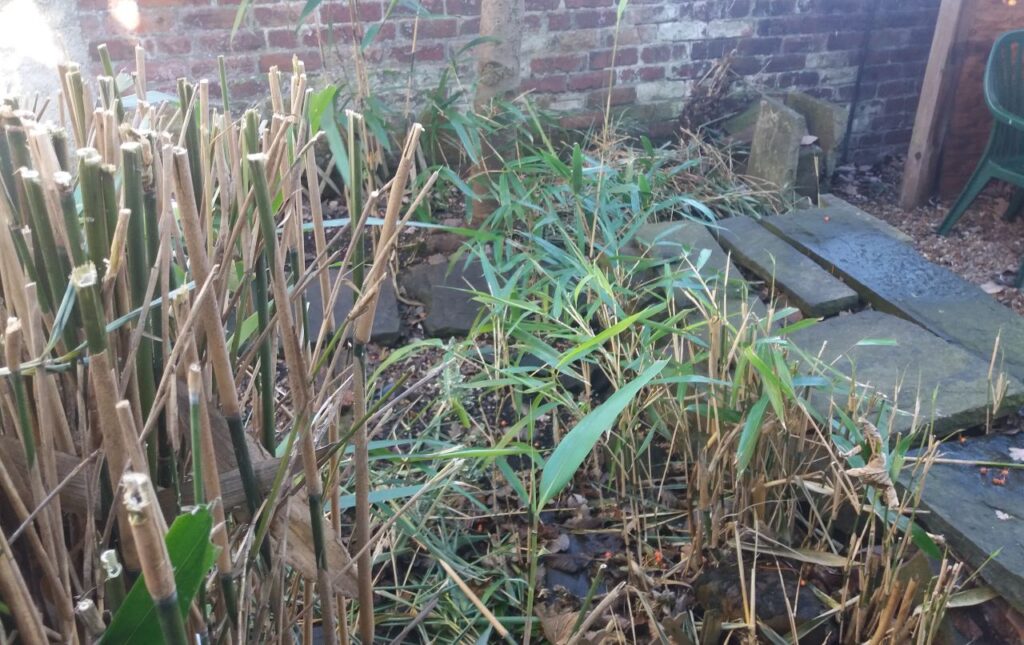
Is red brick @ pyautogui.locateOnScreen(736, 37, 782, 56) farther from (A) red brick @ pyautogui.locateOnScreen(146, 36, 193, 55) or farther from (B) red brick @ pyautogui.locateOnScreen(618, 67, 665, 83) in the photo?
(A) red brick @ pyautogui.locateOnScreen(146, 36, 193, 55)

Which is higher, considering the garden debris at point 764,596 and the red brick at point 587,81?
the red brick at point 587,81

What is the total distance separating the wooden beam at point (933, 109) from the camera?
11.6ft

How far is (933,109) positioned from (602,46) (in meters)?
1.50

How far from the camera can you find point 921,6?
4.26 m

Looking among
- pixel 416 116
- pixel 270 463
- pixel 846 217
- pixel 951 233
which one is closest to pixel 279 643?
pixel 270 463

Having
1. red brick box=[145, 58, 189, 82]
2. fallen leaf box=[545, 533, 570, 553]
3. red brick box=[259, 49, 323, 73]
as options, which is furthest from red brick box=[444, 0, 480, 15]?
fallen leaf box=[545, 533, 570, 553]

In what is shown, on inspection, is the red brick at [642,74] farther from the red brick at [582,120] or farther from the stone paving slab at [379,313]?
the stone paving slab at [379,313]

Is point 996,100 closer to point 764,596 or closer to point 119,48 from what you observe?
point 764,596

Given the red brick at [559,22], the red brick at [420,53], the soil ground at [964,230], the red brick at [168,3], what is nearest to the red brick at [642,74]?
the red brick at [559,22]

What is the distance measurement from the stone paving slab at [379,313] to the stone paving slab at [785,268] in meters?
1.08

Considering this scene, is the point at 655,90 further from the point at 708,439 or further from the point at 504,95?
the point at 708,439

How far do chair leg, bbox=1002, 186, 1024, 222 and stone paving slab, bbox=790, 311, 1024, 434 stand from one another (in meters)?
1.76

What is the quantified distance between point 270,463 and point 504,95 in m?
2.25

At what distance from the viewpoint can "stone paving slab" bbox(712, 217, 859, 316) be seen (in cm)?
232
